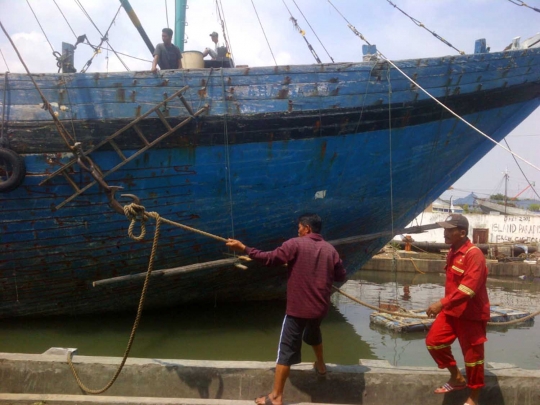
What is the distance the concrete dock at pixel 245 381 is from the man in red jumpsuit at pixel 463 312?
27 cm

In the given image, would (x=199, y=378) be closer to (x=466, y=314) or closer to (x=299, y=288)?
(x=299, y=288)

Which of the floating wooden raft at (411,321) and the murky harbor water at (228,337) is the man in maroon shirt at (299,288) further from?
the floating wooden raft at (411,321)

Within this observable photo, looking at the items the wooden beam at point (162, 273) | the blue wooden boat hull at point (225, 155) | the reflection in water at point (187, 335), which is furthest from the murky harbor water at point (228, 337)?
the wooden beam at point (162, 273)

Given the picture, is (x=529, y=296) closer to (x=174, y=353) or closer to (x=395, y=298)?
(x=395, y=298)

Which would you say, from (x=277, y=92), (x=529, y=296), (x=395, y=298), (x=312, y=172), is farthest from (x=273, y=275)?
(x=529, y=296)

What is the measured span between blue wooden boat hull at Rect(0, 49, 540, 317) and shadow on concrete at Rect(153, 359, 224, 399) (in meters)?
2.24

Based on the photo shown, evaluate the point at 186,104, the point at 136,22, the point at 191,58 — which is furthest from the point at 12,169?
the point at 136,22

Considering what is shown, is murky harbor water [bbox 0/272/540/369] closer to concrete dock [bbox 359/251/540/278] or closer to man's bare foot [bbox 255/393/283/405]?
man's bare foot [bbox 255/393/283/405]

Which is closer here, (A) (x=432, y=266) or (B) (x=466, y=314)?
(B) (x=466, y=314)

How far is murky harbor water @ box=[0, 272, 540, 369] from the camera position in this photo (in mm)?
5414

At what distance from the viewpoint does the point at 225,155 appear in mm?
5422

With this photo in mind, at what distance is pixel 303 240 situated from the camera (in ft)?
10.2

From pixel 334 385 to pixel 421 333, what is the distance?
11.1 feet

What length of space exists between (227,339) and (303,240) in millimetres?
3202
